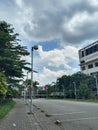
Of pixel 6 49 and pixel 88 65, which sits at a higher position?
pixel 88 65

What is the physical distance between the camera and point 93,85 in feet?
314

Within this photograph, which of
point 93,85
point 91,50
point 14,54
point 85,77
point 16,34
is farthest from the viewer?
point 91,50

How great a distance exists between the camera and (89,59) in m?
111

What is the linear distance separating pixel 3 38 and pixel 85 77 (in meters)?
68.3

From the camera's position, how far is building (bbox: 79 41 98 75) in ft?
348

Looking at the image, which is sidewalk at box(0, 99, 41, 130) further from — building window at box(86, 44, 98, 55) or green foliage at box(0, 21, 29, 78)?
building window at box(86, 44, 98, 55)

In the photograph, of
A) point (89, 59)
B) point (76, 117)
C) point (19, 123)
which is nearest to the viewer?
point (19, 123)

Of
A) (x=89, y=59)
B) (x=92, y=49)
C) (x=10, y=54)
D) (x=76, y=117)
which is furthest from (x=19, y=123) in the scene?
(x=89, y=59)

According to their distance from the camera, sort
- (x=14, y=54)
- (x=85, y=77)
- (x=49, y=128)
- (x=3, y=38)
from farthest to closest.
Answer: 1. (x=85, y=77)
2. (x=14, y=54)
3. (x=3, y=38)
4. (x=49, y=128)

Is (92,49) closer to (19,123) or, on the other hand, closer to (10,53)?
(10,53)

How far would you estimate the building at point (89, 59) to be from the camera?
106 metres

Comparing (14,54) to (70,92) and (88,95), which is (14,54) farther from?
(70,92)

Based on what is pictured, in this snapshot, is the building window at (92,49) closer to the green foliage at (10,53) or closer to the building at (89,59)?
the building at (89,59)

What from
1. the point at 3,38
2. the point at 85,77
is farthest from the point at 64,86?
the point at 3,38
